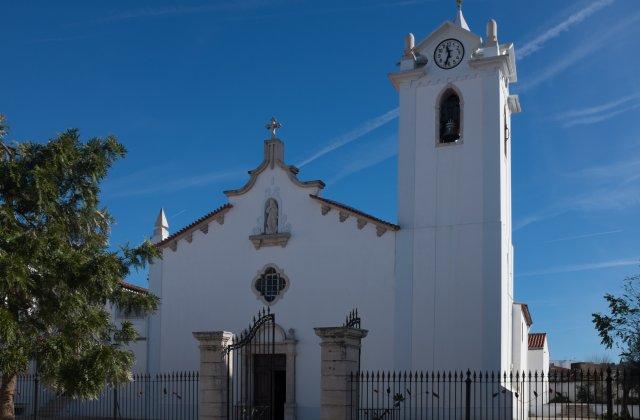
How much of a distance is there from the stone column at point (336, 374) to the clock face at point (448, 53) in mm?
11370

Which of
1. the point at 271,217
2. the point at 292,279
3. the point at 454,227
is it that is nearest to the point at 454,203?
the point at 454,227

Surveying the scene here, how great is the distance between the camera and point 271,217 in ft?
87.4

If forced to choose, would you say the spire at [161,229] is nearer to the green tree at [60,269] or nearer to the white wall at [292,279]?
the white wall at [292,279]

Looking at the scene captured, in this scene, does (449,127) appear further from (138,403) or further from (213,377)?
(138,403)

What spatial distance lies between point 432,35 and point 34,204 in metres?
14.3

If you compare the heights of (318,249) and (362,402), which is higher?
(318,249)

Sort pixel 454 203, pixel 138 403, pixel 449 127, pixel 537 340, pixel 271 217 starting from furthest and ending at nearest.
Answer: pixel 537 340
pixel 138 403
pixel 271 217
pixel 449 127
pixel 454 203

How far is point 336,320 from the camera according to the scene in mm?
24969

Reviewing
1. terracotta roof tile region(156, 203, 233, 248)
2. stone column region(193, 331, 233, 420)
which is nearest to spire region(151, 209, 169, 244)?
terracotta roof tile region(156, 203, 233, 248)

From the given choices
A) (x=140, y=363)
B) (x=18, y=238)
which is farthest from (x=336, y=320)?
(x=18, y=238)

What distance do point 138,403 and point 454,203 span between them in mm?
12259

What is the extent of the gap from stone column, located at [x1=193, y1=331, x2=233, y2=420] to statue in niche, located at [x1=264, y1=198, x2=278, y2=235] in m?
7.58

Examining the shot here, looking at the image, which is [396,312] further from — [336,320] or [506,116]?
[506,116]

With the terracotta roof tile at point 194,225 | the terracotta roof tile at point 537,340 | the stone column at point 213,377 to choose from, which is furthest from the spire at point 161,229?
the terracotta roof tile at point 537,340
